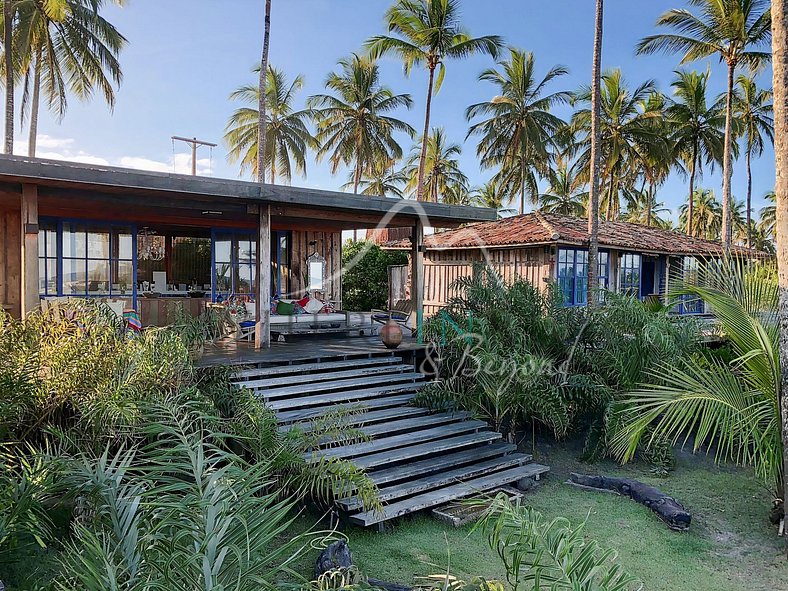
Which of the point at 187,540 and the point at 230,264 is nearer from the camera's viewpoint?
the point at 187,540

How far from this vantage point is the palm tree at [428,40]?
2230 cm

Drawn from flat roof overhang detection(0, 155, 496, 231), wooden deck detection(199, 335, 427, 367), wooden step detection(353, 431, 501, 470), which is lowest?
wooden step detection(353, 431, 501, 470)

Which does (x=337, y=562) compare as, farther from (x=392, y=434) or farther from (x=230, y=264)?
(x=230, y=264)

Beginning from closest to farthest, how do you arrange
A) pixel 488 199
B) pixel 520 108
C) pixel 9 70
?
pixel 9 70 < pixel 520 108 < pixel 488 199

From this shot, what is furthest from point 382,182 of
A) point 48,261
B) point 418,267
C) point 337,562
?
point 337,562

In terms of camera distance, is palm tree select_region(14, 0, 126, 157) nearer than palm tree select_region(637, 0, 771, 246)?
Yes

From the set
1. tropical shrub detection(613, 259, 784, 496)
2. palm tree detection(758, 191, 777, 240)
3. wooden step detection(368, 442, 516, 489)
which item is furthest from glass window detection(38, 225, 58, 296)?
palm tree detection(758, 191, 777, 240)

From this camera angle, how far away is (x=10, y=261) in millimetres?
10492

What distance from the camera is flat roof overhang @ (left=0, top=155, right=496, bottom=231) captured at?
683 centimetres

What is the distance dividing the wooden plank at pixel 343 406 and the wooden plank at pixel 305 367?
0.75 m

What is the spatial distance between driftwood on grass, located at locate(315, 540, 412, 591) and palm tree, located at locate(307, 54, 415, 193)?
2321cm

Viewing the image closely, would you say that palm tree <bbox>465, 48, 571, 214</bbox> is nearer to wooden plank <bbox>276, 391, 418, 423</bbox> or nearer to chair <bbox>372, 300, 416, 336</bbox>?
chair <bbox>372, 300, 416, 336</bbox>

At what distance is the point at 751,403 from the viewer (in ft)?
19.5

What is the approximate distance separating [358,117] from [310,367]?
69.5 feet
